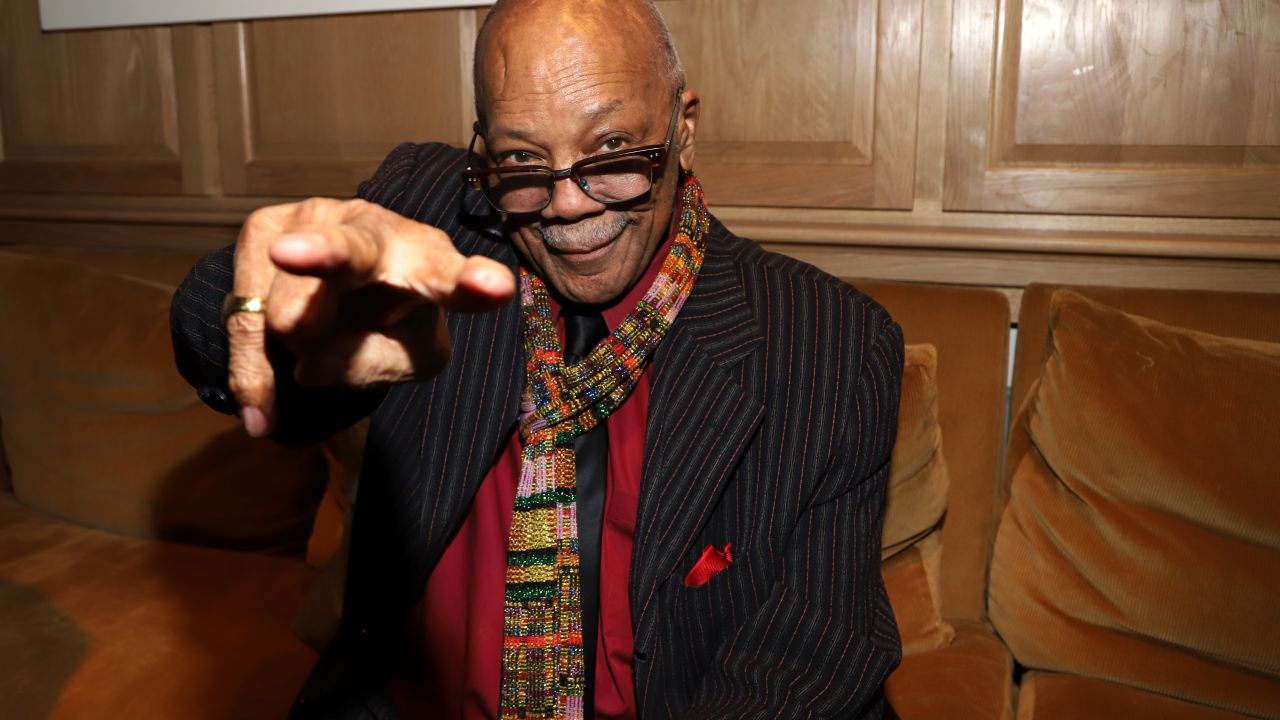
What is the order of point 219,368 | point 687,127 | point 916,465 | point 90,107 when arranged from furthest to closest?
point 90,107 < point 916,465 < point 687,127 < point 219,368

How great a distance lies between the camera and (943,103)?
1.72 meters

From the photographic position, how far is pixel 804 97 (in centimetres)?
180

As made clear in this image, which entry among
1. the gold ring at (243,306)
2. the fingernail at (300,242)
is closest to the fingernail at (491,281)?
the fingernail at (300,242)

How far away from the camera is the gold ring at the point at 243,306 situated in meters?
0.68

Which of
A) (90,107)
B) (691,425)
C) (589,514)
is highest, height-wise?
(90,107)

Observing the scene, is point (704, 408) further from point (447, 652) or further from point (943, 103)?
point (943, 103)

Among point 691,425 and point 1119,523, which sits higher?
point 691,425

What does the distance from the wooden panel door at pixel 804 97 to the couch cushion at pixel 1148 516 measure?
1.56 ft

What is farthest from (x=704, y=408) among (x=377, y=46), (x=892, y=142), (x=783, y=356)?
(x=377, y=46)

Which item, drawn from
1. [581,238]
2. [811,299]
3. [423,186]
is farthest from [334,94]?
[811,299]

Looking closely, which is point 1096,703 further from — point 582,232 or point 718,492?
point 582,232

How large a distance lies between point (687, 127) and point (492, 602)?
2.09 ft

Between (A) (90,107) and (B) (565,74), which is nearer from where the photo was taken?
(B) (565,74)

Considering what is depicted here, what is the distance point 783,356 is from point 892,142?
2.46 feet
